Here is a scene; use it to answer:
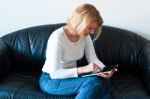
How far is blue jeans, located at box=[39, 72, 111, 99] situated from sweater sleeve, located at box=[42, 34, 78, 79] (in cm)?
4

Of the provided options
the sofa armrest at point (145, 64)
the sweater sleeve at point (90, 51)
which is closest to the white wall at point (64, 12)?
the sofa armrest at point (145, 64)

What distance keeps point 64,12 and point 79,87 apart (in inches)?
38.4

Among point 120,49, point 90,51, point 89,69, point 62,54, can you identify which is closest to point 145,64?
point 120,49

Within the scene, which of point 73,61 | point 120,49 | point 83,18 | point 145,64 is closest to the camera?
point 83,18

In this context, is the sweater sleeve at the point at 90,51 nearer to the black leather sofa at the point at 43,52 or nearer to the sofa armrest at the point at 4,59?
the black leather sofa at the point at 43,52

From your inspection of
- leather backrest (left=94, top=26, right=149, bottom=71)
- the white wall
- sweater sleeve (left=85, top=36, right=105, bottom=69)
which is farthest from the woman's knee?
the white wall

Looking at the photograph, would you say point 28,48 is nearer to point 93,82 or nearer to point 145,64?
point 93,82

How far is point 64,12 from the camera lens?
2832 mm

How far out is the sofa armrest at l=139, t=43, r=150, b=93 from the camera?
→ 236cm

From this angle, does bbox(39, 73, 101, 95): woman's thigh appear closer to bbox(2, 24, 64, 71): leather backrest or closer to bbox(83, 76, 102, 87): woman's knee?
bbox(83, 76, 102, 87): woman's knee

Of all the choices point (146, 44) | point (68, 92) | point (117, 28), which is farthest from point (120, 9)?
point (68, 92)

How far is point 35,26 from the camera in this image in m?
2.80

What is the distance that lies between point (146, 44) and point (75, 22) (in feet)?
3.00

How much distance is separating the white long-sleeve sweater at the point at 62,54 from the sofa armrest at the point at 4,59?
480mm
